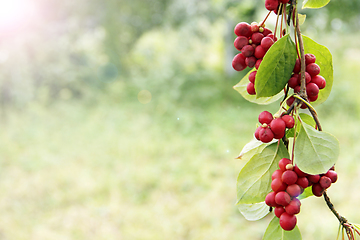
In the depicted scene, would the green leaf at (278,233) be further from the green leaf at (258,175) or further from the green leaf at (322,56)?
the green leaf at (322,56)

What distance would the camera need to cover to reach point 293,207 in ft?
0.90

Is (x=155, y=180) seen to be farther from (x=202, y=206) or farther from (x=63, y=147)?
(x=63, y=147)

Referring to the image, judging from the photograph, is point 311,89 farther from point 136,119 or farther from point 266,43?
point 136,119

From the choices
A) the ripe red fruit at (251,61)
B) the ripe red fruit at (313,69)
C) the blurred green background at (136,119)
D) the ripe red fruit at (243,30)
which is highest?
the blurred green background at (136,119)

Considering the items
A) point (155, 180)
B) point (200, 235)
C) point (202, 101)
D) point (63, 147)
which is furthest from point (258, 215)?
point (202, 101)

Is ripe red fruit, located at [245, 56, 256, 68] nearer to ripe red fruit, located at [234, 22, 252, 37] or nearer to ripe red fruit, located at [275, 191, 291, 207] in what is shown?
ripe red fruit, located at [234, 22, 252, 37]

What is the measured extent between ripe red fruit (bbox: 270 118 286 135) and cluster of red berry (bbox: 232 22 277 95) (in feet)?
0.20

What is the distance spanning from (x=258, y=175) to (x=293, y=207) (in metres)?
0.04

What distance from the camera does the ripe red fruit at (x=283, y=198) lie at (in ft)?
0.90

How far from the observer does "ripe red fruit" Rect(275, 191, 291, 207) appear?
0.27 metres

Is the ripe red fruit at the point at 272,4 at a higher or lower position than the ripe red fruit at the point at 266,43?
higher

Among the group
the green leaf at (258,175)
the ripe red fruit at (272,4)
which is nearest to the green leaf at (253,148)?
the green leaf at (258,175)

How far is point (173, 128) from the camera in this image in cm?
331

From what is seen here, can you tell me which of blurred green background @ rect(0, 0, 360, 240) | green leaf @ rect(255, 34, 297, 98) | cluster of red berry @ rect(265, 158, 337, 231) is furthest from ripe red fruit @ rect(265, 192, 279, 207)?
blurred green background @ rect(0, 0, 360, 240)
